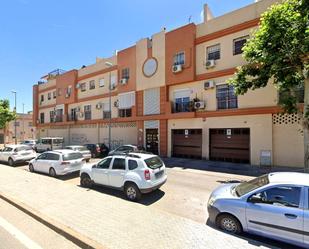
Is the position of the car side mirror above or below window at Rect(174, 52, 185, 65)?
below

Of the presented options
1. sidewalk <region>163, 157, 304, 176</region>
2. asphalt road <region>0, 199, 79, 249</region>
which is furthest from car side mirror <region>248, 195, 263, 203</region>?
sidewalk <region>163, 157, 304, 176</region>

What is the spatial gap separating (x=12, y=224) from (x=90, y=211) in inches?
73.7

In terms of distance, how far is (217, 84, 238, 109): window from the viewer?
57.3 feet

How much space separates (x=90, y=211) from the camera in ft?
21.2

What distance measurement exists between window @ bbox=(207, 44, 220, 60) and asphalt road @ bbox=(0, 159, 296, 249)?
30.8ft

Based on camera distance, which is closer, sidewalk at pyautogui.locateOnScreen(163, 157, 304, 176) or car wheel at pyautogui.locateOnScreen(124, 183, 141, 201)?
car wheel at pyautogui.locateOnScreen(124, 183, 141, 201)

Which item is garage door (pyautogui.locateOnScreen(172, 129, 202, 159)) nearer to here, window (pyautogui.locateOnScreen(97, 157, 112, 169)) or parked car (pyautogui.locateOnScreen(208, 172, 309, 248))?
window (pyautogui.locateOnScreen(97, 157, 112, 169))

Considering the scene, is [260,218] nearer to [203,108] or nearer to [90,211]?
[90,211]

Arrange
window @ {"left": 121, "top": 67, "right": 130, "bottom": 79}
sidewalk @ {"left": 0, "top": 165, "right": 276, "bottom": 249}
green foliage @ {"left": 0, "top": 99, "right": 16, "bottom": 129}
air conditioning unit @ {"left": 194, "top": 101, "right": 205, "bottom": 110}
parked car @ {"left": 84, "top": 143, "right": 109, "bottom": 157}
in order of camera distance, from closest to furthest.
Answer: sidewalk @ {"left": 0, "top": 165, "right": 276, "bottom": 249} → air conditioning unit @ {"left": 194, "top": 101, "right": 205, "bottom": 110} → parked car @ {"left": 84, "top": 143, "right": 109, "bottom": 157} → window @ {"left": 121, "top": 67, "right": 130, "bottom": 79} → green foliage @ {"left": 0, "top": 99, "right": 16, "bottom": 129}

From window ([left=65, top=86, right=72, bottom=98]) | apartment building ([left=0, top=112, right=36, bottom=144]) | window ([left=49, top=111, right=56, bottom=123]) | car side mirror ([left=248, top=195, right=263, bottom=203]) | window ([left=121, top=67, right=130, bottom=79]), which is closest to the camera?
car side mirror ([left=248, top=195, right=263, bottom=203])

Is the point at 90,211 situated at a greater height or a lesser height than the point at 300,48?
lesser

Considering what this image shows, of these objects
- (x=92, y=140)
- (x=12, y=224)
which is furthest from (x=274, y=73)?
(x=92, y=140)

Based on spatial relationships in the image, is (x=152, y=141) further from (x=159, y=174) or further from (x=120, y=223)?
(x=120, y=223)

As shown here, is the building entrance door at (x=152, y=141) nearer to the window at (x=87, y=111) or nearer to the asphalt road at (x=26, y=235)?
the window at (x=87, y=111)
